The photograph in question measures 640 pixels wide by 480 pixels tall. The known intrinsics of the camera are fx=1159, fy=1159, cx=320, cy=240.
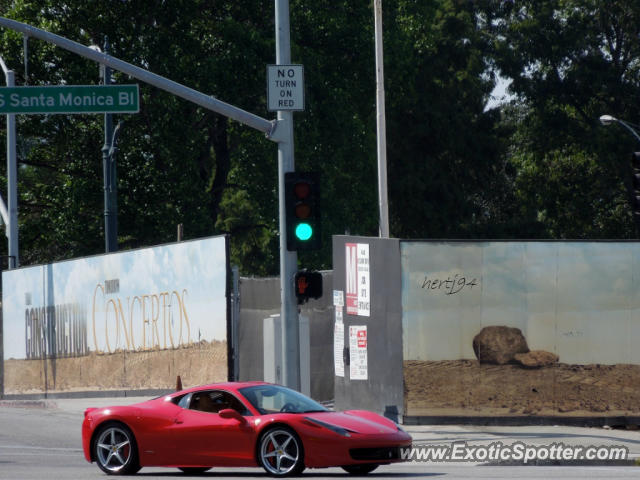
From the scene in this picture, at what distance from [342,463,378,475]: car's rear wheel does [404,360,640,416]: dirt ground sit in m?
5.90

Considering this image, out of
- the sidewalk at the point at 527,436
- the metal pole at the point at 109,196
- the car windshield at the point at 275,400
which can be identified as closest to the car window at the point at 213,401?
the car windshield at the point at 275,400

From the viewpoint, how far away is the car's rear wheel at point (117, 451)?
14.6 metres

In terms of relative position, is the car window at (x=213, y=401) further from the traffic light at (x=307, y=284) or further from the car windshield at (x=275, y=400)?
the traffic light at (x=307, y=284)

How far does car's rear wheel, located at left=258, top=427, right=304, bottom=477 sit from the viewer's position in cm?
1375

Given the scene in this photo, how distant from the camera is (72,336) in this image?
100.0 ft

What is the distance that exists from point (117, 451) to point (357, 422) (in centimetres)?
309

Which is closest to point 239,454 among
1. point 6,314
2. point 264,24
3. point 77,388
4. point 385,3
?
point 77,388

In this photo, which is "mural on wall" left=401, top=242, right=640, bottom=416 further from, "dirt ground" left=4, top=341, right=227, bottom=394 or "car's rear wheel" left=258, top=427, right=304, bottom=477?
"car's rear wheel" left=258, top=427, right=304, bottom=477

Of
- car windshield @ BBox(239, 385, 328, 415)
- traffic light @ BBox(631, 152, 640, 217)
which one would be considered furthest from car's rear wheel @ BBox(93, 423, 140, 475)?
traffic light @ BBox(631, 152, 640, 217)

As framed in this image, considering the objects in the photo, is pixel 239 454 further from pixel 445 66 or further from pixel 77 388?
pixel 445 66

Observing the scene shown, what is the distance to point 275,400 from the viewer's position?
1452 cm

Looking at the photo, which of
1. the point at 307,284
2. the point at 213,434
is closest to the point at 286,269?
the point at 307,284

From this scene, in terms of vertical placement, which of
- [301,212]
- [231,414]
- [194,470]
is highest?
[301,212]

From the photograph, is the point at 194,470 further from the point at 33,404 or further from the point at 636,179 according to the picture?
the point at 33,404
